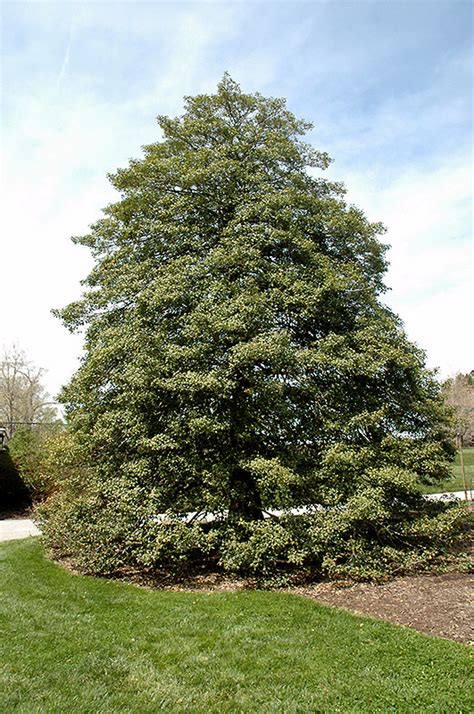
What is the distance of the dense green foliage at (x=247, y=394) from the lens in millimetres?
7004

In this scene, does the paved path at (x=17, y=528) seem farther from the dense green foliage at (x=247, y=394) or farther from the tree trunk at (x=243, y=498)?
the dense green foliage at (x=247, y=394)

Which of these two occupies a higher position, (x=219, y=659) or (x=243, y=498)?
(x=243, y=498)

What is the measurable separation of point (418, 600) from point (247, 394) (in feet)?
12.7

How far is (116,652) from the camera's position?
14.5 ft

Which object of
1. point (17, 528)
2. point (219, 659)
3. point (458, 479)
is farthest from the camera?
point (458, 479)

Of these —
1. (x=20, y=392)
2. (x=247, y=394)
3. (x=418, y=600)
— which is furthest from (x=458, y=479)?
(x=20, y=392)

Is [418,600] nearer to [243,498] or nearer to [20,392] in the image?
[243,498]

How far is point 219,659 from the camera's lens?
422 cm

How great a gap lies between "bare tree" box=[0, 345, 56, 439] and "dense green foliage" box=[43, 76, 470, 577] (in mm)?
26062

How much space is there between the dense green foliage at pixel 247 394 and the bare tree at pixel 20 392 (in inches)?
1026

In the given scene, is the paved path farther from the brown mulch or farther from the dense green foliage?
the brown mulch

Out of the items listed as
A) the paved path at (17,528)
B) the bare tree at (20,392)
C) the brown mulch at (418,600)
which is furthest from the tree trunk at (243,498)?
→ the bare tree at (20,392)

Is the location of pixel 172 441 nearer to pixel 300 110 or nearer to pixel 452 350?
pixel 300 110

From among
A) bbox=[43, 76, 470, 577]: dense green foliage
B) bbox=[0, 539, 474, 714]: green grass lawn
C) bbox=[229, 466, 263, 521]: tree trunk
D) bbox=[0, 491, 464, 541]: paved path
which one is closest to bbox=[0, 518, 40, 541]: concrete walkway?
bbox=[0, 491, 464, 541]: paved path
